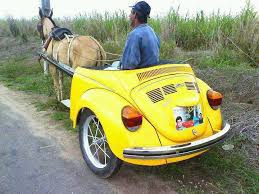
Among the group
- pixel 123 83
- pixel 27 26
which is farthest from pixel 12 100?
pixel 27 26

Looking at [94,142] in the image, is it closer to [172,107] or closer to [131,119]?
[131,119]

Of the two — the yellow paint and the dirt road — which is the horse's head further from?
the yellow paint

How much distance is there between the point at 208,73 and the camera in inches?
269

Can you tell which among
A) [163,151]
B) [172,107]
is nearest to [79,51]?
[172,107]

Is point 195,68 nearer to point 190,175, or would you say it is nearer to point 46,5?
point 190,175

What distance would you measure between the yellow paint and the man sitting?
0.21 meters

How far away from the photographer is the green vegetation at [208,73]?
12.7 ft

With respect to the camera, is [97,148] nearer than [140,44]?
No

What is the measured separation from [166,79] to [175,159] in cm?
84

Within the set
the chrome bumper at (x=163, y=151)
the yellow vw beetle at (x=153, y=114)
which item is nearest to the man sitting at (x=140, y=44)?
the yellow vw beetle at (x=153, y=114)

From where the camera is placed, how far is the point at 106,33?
37.7ft

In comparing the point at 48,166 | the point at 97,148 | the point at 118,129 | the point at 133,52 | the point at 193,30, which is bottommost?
the point at 48,166

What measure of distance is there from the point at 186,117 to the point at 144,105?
441 millimetres

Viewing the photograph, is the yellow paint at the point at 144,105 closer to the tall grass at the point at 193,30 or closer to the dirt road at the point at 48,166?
the dirt road at the point at 48,166
